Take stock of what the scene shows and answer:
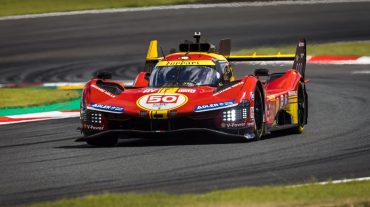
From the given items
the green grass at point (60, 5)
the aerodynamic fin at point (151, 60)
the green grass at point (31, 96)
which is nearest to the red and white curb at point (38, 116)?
the green grass at point (31, 96)

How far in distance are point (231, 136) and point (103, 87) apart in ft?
6.84

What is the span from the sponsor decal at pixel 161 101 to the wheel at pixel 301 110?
8.22 feet

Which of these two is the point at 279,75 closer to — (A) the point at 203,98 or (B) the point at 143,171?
(A) the point at 203,98

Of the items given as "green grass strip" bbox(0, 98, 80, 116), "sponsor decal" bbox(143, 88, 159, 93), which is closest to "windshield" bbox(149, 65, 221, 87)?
"sponsor decal" bbox(143, 88, 159, 93)

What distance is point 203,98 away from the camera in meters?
14.2

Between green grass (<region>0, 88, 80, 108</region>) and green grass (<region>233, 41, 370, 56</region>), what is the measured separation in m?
8.04

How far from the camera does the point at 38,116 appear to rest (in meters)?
19.4

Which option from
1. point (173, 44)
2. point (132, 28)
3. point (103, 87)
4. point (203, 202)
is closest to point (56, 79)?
point (173, 44)

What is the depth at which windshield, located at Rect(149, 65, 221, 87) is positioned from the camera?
1520cm

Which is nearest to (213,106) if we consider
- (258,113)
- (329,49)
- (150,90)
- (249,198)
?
(258,113)

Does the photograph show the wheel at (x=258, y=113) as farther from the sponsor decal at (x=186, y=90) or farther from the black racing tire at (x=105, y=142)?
the black racing tire at (x=105, y=142)

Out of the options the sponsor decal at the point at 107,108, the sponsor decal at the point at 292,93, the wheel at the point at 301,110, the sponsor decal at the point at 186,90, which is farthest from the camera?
the sponsor decal at the point at 292,93

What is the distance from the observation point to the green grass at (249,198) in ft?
28.4

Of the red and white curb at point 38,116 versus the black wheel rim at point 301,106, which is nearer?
the black wheel rim at point 301,106
